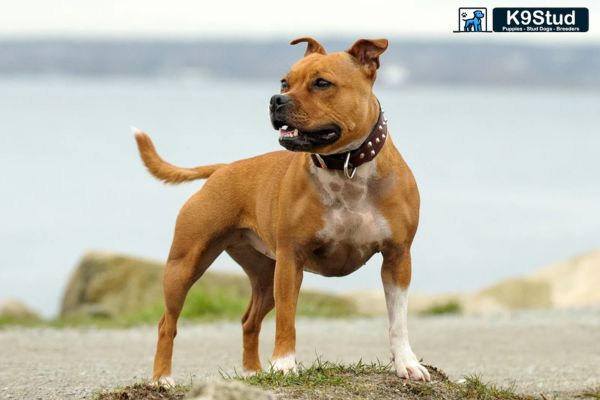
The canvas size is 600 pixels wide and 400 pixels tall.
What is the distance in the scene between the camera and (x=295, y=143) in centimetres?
831

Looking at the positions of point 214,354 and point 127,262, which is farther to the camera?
point 127,262

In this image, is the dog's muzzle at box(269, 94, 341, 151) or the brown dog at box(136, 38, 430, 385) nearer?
the dog's muzzle at box(269, 94, 341, 151)

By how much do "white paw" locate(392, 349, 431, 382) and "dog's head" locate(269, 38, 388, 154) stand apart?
5.29ft

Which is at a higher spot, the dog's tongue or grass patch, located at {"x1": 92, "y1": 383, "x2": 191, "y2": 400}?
the dog's tongue

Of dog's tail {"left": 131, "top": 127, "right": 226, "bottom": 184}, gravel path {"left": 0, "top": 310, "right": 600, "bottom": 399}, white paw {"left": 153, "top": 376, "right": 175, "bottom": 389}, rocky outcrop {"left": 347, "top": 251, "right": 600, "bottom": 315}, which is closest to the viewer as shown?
white paw {"left": 153, "top": 376, "right": 175, "bottom": 389}

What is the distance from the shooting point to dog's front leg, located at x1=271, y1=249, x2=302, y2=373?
28.9ft

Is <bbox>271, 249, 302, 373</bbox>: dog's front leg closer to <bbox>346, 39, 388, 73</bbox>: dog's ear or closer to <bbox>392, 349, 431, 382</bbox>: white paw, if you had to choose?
<bbox>392, 349, 431, 382</bbox>: white paw

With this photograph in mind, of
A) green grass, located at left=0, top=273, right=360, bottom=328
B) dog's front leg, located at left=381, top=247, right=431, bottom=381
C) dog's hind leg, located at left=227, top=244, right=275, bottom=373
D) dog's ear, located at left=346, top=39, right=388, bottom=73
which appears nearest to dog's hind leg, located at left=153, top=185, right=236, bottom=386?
dog's hind leg, located at left=227, top=244, right=275, bottom=373

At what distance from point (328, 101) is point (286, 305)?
5.06 ft

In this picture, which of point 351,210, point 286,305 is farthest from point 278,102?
point 286,305

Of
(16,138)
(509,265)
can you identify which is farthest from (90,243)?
(16,138)

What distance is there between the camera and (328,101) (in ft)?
27.7

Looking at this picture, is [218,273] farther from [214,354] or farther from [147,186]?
[147,186]

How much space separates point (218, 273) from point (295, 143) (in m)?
11.3
